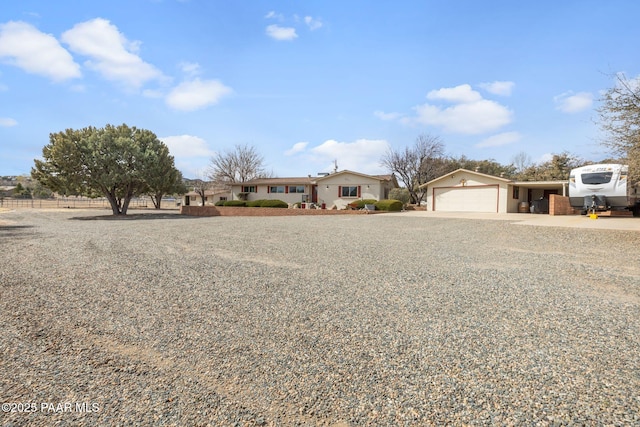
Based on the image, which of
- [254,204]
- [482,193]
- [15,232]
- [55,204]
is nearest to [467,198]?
[482,193]

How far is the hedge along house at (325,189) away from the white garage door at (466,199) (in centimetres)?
548

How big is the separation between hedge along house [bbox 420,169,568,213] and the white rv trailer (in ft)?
22.4

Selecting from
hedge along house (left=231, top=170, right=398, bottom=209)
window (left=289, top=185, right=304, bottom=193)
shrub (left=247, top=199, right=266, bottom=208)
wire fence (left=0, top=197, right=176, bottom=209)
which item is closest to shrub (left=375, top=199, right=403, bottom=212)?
hedge along house (left=231, top=170, right=398, bottom=209)

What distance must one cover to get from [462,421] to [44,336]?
153 inches

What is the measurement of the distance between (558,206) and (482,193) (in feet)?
18.1

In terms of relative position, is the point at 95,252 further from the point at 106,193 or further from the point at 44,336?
the point at 106,193

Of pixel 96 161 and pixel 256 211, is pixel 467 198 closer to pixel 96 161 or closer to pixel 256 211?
pixel 256 211

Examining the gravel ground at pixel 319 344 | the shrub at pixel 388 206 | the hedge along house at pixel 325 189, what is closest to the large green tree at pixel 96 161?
the hedge along house at pixel 325 189

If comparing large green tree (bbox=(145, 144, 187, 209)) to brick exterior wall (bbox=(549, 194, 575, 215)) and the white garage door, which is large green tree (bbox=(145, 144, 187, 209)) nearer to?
the white garage door

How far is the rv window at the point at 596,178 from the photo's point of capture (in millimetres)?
16047

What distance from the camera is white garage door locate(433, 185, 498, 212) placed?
25.1 m

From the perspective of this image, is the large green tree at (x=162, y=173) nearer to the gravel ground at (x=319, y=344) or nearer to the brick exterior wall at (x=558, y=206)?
the gravel ground at (x=319, y=344)

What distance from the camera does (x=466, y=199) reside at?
26.2m

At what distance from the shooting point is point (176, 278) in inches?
221
